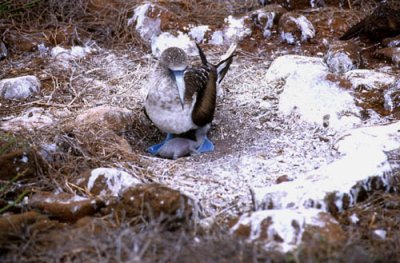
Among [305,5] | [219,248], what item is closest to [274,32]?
[305,5]

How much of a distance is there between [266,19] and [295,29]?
36cm

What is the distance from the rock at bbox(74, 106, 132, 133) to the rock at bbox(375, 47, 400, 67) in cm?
248

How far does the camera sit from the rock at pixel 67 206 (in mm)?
3854

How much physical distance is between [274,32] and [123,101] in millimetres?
1996

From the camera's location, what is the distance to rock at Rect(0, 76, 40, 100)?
19.0ft

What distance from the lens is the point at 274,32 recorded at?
680cm

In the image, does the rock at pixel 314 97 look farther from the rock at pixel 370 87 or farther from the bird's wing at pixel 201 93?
the bird's wing at pixel 201 93

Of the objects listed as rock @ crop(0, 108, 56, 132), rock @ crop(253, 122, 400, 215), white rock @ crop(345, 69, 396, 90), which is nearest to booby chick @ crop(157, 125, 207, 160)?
rock @ crop(0, 108, 56, 132)

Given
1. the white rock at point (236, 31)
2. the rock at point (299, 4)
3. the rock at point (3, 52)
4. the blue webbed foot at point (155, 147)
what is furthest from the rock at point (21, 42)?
the rock at point (299, 4)

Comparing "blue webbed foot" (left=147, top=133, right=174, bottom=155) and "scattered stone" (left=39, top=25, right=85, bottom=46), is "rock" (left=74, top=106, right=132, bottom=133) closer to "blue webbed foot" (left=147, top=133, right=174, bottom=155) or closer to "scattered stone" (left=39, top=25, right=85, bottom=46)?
"blue webbed foot" (left=147, top=133, right=174, bottom=155)

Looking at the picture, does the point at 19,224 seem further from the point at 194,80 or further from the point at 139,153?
the point at 194,80

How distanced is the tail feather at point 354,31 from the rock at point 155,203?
11.1 ft

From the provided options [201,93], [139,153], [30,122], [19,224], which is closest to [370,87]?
[201,93]

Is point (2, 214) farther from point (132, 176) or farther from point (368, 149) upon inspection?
point (368, 149)
